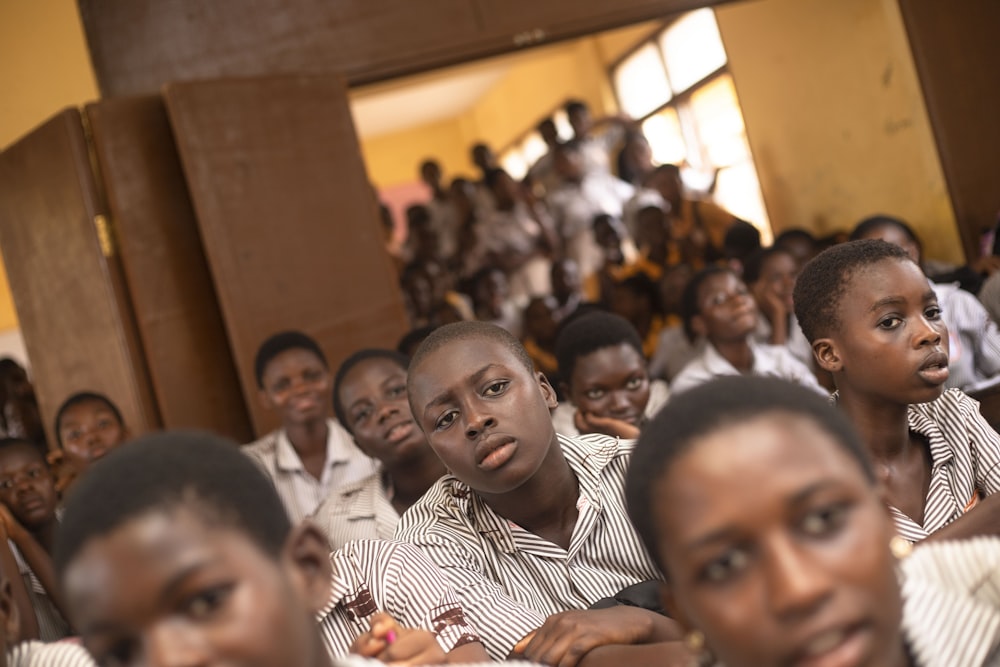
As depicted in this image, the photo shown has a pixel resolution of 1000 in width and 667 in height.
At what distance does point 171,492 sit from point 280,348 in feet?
9.18

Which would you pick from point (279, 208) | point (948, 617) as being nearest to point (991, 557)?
point (948, 617)

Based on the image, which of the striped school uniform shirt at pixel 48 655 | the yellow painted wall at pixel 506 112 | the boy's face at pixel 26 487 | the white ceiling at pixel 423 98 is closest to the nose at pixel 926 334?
the striped school uniform shirt at pixel 48 655

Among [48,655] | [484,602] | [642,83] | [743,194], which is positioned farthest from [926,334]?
[642,83]

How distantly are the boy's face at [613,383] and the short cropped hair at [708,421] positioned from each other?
2106mm

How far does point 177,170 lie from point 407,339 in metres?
1.23

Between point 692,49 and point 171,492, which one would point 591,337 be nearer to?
point 171,492

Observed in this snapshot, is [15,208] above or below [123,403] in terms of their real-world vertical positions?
above

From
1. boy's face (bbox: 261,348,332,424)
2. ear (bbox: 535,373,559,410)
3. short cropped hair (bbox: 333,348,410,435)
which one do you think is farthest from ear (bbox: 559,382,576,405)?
ear (bbox: 535,373,559,410)

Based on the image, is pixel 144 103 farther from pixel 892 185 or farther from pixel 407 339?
pixel 892 185

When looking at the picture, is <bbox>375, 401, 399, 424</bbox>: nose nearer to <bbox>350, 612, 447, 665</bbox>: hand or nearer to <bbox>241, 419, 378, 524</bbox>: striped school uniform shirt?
<bbox>241, 419, 378, 524</bbox>: striped school uniform shirt

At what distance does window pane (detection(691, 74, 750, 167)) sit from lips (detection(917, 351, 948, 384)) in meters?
4.65

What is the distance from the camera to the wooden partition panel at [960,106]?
4.94 metres

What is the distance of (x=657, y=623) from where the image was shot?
5.86 feet

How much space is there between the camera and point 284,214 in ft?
13.9
